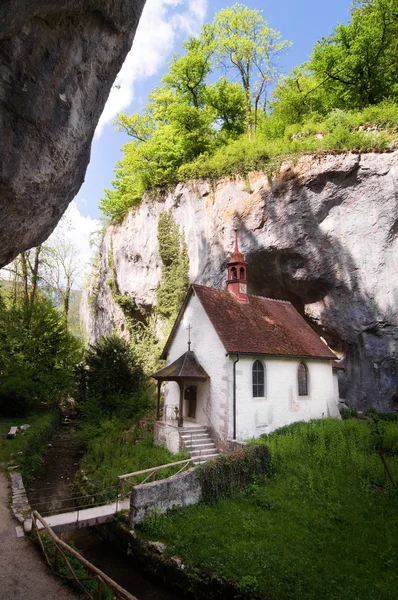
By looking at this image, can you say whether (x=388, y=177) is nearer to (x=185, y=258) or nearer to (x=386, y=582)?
(x=185, y=258)

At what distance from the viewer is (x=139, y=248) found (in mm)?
30422

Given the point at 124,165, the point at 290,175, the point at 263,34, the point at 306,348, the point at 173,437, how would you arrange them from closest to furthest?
the point at 173,437
the point at 306,348
the point at 290,175
the point at 263,34
the point at 124,165

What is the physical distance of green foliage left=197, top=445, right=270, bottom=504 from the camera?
11.0 metres

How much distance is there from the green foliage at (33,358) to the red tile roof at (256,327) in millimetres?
7393

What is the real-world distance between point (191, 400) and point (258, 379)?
3259 mm

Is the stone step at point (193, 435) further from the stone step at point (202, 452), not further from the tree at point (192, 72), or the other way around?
the tree at point (192, 72)

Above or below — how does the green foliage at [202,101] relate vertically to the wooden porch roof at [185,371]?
above

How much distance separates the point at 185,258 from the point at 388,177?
13393mm

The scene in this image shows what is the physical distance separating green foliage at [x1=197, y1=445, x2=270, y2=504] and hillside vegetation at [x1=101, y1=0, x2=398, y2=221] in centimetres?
1699

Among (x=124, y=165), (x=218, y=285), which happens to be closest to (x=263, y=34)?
(x=124, y=165)

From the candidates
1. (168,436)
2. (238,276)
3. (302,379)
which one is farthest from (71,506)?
(238,276)

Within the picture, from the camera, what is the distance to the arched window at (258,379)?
53.2 feet

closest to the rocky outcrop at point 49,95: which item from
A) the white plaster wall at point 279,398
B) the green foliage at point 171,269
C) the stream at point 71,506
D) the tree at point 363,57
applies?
the stream at point 71,506

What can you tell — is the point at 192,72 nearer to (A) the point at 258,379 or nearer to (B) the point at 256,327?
(B) the point at 256,327
